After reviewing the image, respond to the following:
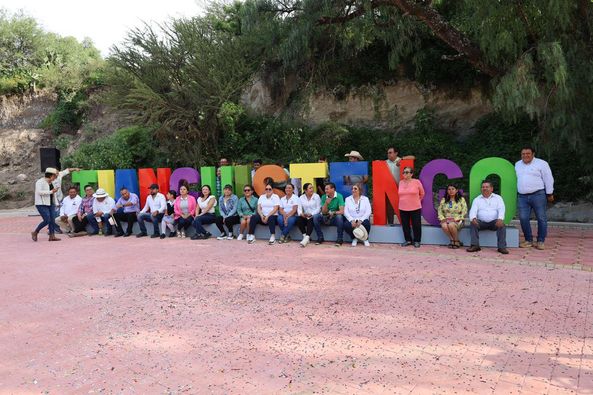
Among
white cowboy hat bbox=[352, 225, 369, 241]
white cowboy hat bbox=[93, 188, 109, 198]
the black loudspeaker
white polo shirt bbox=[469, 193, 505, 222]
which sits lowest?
white cowboy hat bbox=[352, 225, 369, 241]

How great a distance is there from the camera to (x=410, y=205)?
8.41m

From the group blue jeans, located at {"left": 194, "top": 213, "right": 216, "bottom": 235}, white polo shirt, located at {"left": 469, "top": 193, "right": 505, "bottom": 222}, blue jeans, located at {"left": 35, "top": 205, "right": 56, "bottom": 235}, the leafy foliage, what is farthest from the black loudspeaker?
white polo shirt, located at {"left": 469, "top": 193, "right": 505, "bottom": 222}

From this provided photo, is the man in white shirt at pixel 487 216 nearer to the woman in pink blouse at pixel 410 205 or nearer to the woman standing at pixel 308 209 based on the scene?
the woman in pink blouse at pixel 410 205

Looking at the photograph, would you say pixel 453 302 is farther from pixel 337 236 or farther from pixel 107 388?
pixel 337 236

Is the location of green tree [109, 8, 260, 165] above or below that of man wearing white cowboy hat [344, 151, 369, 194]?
above

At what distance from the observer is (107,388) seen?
3.26 metres

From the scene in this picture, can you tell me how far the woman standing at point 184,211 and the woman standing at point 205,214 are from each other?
16 cm

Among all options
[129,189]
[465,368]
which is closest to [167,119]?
[129,189]

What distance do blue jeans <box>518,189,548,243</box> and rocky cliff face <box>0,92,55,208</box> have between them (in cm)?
2344

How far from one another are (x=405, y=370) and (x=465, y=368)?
1.50 feet

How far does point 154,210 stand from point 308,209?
388 centimetres

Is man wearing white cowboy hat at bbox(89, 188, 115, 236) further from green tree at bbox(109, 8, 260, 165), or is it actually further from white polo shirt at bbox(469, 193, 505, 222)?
white polo shirt at bbox(469, 193, 505, 222)

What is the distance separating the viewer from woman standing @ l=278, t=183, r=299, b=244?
30.3 feet

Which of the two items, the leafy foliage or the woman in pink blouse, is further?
the leafy foliage
